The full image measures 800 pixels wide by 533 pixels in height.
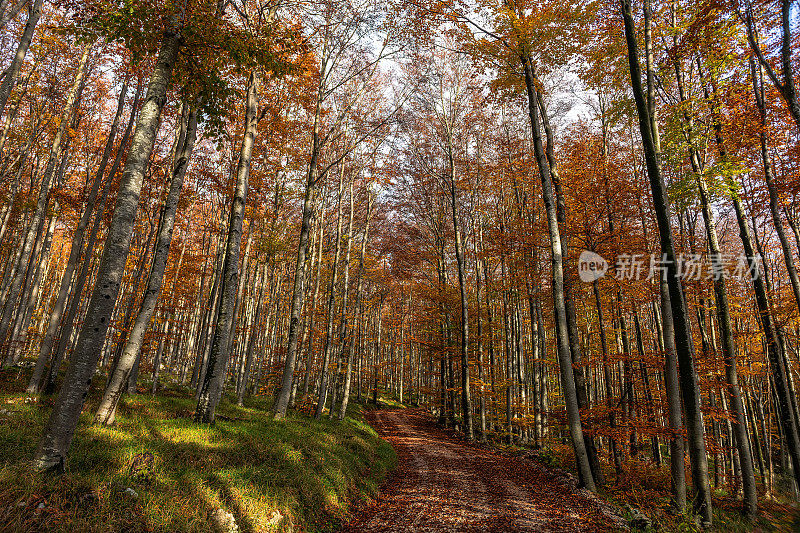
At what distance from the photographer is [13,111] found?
10.5 metres

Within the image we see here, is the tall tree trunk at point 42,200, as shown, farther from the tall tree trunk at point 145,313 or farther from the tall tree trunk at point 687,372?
the tall tree trunk at point 687,372

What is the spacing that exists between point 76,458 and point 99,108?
702 inches

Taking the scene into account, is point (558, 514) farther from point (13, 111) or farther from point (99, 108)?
point (99, 108)

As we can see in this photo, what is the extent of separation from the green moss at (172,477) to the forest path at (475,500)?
2.61ft

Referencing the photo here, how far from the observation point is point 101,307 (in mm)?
3752

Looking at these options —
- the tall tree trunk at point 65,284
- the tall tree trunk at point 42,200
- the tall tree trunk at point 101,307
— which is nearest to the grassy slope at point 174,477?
the tall tree trunk at point 101,307

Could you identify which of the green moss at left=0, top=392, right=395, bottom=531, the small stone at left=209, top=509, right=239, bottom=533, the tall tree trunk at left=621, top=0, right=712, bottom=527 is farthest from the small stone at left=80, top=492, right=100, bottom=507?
the tall tree trunk at left=621, top=0, right=712, bottom=527

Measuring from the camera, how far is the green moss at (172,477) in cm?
329

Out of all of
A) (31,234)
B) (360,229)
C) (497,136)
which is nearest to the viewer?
(31,234)

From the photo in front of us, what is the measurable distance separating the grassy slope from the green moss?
0.5 inches

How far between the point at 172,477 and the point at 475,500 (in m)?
5.95

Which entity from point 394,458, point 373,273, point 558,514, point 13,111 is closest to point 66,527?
point 558,514

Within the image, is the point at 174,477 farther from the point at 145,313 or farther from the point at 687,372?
the point at 687,372

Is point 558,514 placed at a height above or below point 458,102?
below
